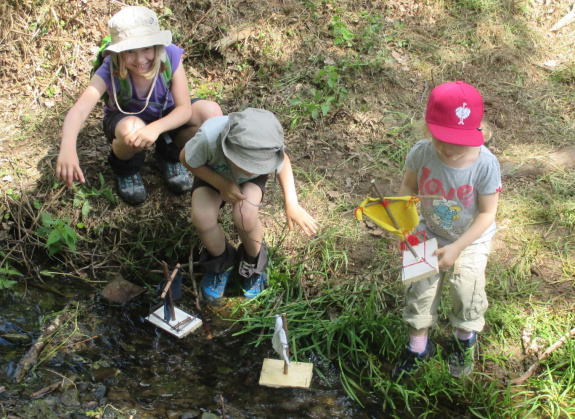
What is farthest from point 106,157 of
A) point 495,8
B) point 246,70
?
point 495,8

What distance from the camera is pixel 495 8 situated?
16.3ft

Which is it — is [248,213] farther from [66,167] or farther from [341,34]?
[341,34]

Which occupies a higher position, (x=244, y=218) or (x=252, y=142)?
(x=252, y=142)

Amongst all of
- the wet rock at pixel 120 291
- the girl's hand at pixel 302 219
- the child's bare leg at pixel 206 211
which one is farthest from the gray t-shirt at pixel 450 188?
the wet rock at pixel 120 291

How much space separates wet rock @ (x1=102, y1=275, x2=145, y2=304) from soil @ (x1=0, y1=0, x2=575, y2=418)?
14cm

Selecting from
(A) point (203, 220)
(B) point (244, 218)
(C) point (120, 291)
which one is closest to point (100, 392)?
(C) point (120, 291)

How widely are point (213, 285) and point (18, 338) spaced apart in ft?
3.51

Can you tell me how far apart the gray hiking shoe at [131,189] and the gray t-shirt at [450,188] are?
1.81 metres

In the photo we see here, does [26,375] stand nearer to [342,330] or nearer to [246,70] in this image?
[342,330]

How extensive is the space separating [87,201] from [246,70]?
1.83 metres

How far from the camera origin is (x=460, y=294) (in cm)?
247

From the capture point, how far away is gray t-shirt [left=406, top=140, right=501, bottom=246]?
87.7 inches

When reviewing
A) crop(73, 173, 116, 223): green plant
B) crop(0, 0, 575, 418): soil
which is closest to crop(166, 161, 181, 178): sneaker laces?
crop(0, 0, 575, 418): soil

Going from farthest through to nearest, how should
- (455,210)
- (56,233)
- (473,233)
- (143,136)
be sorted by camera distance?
1. (56,233)
2. (143,136)
3. (455,210)
4. (473,233)
